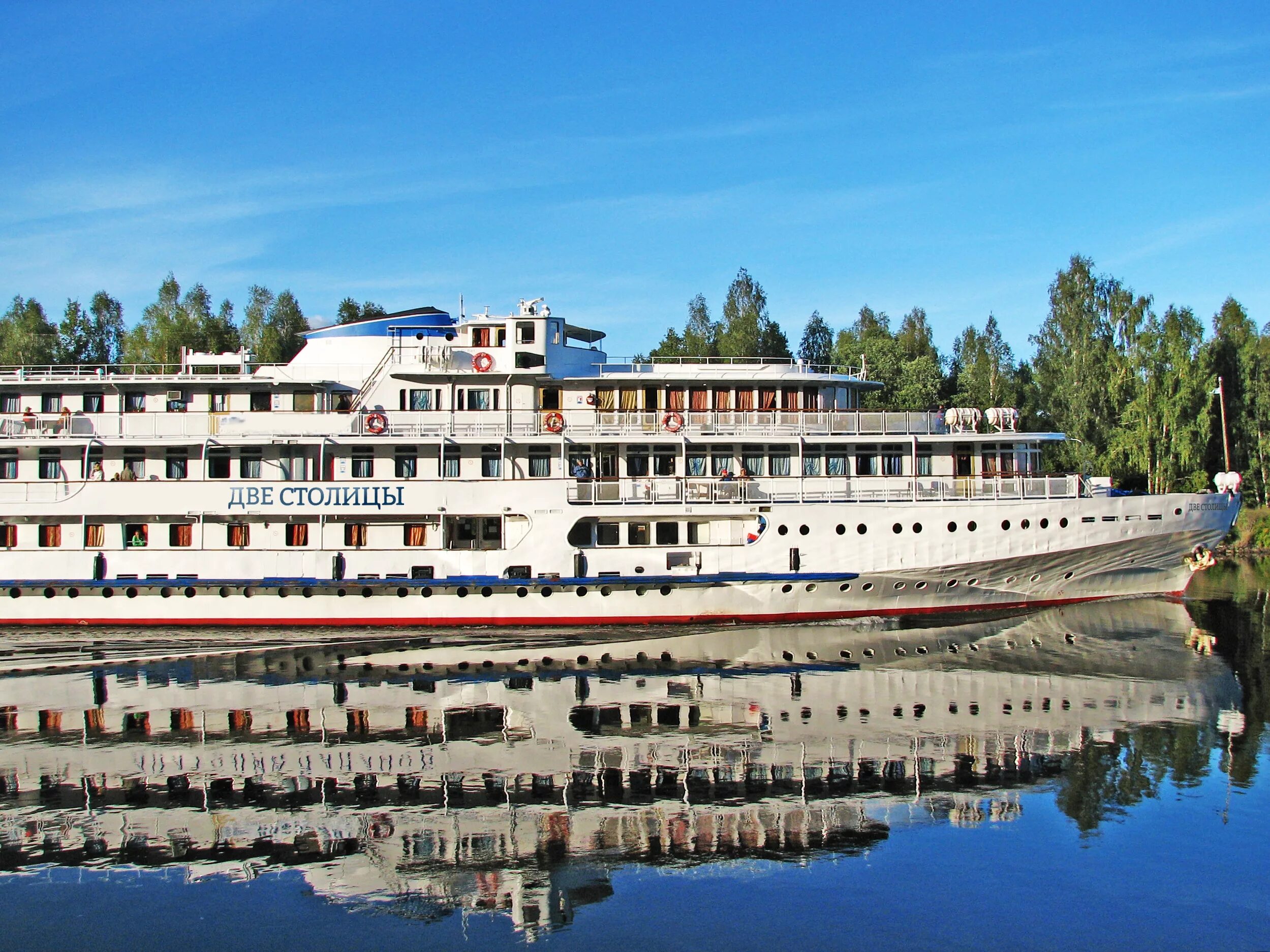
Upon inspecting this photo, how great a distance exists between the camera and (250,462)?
30797 mm

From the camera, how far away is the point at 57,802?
15422 mm

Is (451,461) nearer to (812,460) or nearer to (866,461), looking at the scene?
(812,460)

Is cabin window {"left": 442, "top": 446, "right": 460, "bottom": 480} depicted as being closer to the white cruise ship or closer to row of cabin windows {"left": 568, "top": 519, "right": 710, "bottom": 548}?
the white cruise ship

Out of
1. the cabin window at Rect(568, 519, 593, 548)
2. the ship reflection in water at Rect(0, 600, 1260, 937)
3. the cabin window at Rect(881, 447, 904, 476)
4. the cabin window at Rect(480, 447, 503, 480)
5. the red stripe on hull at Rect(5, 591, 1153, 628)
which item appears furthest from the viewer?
the cabin window at Rect(480, 447, 503, 480)

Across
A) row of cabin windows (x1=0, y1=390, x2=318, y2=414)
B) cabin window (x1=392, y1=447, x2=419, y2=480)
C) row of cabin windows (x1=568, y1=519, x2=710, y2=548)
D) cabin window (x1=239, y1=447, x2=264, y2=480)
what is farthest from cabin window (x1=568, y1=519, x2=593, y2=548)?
cabin window (x1=239, y1=447, x2=264, y2=480)

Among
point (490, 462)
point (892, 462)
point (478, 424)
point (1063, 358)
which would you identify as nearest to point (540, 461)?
point (490, 462)

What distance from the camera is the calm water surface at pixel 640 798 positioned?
11664 mm

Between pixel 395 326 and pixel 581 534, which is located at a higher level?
pixel 395 326

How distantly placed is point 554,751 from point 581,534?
41.3ft

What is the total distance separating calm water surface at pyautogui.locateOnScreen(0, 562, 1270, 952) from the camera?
11.7 m

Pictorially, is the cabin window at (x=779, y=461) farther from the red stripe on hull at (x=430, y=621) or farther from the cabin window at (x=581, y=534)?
the cabin window at (x=581, y=534)

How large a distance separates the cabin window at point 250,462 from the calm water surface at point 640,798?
6.70m

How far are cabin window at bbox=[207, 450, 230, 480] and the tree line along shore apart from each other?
29.5 meters

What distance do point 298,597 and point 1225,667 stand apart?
954 inches
